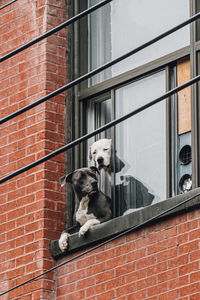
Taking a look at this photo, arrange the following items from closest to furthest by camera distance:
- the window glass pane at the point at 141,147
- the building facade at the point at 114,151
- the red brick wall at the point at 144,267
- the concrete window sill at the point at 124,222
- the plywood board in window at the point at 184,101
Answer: the red brick wall at the point at 144,267 < the concrete window sill at the point at 124,222 < the building facade at the point at 114,151 < the plywood board in window at the point at 184,101 < the window glass pane at the point at 141,147

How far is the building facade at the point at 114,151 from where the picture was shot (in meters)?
9.49

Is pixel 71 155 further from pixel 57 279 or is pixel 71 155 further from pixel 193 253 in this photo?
pixel 193 253

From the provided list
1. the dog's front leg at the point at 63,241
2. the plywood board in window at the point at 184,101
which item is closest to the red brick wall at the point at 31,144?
the dog's front leg at the point at 63,241

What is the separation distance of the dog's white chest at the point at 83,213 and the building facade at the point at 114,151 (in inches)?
10.1

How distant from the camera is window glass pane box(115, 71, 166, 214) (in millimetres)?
10133

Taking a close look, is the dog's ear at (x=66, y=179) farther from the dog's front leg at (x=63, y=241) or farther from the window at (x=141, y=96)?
the dog's front leg at (x=63, y=241)

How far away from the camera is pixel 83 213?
10.5 m

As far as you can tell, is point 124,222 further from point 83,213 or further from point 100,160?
point 100,160

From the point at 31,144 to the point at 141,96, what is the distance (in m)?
1.47

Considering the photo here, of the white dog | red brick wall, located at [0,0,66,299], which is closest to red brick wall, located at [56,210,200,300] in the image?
red brick wall, located at [0,0,66,299]

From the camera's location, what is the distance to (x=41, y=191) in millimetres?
10648

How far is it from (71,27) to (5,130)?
1577mm

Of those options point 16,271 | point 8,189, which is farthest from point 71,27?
point 16,271

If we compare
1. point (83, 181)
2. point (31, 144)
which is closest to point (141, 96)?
point (83, 181)
